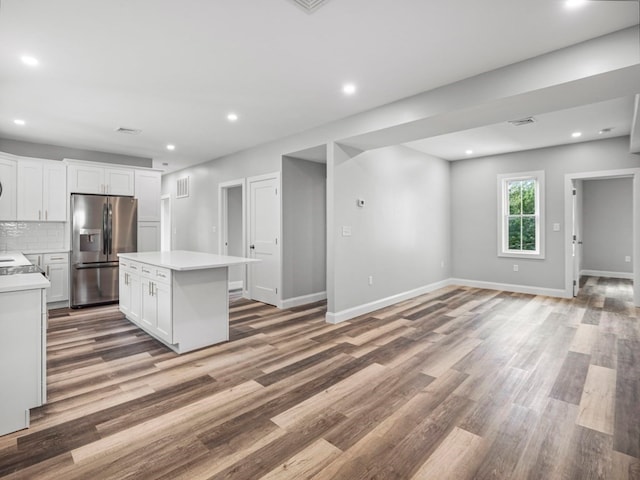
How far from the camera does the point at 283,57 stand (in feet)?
9.23

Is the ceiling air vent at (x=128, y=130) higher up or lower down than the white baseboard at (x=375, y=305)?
higher up

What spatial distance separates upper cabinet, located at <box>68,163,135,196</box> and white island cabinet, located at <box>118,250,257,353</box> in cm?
250

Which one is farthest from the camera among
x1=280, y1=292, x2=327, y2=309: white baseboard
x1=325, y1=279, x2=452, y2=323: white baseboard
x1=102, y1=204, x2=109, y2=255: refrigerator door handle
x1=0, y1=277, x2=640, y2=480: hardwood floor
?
x1=102, y1=204, x2=109, y2=255: refrigerator door handle

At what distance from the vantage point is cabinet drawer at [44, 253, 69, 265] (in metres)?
5.07

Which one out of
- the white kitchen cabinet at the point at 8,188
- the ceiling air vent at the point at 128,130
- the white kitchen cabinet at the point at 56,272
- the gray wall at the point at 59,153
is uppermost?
the ceiling air vent at the point at 128,130

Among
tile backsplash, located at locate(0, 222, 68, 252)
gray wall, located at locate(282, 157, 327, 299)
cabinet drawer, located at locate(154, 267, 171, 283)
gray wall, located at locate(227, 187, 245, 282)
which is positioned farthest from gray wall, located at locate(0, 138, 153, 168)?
cabinet drawer, located at locate(154, 267, 171, 283)

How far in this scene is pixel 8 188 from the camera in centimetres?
481

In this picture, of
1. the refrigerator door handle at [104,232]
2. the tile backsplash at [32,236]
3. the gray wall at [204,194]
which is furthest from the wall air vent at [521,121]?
the tile backsplash at [32,236]

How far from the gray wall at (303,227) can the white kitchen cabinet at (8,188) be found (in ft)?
12.8

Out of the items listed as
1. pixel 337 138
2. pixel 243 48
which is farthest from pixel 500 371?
pixel 243 48

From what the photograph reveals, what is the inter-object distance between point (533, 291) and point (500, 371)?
398 cm

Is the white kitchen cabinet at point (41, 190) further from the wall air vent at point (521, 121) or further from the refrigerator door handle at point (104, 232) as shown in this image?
the wall air vent at point (521, 121)

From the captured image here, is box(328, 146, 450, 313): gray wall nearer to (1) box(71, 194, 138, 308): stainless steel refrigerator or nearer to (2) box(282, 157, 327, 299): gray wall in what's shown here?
(2) box(282, 157, 327, 299): gray wall

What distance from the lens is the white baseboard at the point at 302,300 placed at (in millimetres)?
5227
